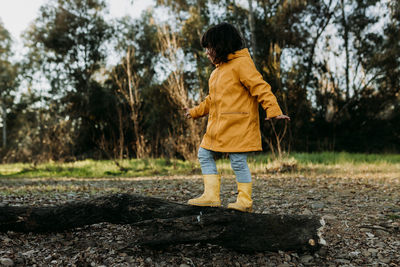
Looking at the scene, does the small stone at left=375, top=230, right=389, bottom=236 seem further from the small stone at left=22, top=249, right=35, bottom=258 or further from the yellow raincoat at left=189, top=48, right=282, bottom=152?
the small stone at left=22, top=249, right=35, bottom=258

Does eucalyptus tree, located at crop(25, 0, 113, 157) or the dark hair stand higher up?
eucalyptus tree, located at crop(25, 0, 113, 157)

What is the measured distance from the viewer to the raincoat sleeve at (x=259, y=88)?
2623 mm

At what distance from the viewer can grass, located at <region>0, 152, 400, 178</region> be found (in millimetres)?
7277

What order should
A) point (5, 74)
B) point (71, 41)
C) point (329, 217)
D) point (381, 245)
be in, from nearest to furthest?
point (381, 245)
point (329, 217)
point (71, 41)
point (5, 74)

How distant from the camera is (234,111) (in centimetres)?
271

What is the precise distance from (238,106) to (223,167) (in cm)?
531

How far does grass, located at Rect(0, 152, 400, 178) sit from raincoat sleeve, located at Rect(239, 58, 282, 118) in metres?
4.60

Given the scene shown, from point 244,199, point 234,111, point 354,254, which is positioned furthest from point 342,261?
point 234,111

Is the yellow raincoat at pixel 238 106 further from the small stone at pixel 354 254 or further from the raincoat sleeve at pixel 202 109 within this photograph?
the small stone at pixel 354 254

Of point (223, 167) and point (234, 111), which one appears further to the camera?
point (223, 167)

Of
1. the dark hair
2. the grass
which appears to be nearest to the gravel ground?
the dark hair

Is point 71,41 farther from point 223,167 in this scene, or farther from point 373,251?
point 373,251

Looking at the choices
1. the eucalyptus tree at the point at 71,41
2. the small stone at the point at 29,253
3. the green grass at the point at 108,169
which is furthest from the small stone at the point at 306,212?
the eucalyptus tree at the point at 71,41

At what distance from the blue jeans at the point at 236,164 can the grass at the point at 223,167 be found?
4452 millimetres
